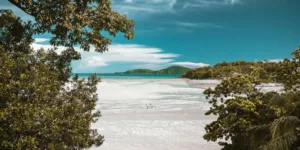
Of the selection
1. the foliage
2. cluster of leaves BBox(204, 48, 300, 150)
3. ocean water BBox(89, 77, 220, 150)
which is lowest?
ocean water BBox(89, 77, 220, 150)

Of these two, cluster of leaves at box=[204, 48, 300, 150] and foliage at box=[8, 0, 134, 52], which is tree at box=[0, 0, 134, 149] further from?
cluster of leaves at box=[204, 48, 300, 150]

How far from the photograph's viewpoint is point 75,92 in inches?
319

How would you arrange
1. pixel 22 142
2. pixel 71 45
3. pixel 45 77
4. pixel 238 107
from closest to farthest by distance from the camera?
pixel 22 142 → pixel 45 77 → pixel 71 45 → pixel 238 107

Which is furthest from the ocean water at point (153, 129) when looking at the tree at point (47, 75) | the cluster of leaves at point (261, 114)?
the tree at point (47, 75)

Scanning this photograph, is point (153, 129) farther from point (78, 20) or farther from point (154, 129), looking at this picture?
point (78, 20)

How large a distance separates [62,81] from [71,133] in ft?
7.31

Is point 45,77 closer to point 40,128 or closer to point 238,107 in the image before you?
point 40,128

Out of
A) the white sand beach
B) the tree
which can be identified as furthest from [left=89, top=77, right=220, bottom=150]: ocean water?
the tree

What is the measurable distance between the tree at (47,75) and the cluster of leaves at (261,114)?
4.35 metres

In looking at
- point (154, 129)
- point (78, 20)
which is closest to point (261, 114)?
point (78, 20)

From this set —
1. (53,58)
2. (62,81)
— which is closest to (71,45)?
(53,58)

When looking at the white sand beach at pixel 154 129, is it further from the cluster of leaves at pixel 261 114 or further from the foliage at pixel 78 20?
the foliage at pixel 78 20

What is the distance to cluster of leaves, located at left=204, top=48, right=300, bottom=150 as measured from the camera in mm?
7395

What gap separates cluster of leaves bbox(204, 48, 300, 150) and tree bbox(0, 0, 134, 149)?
4.35m
